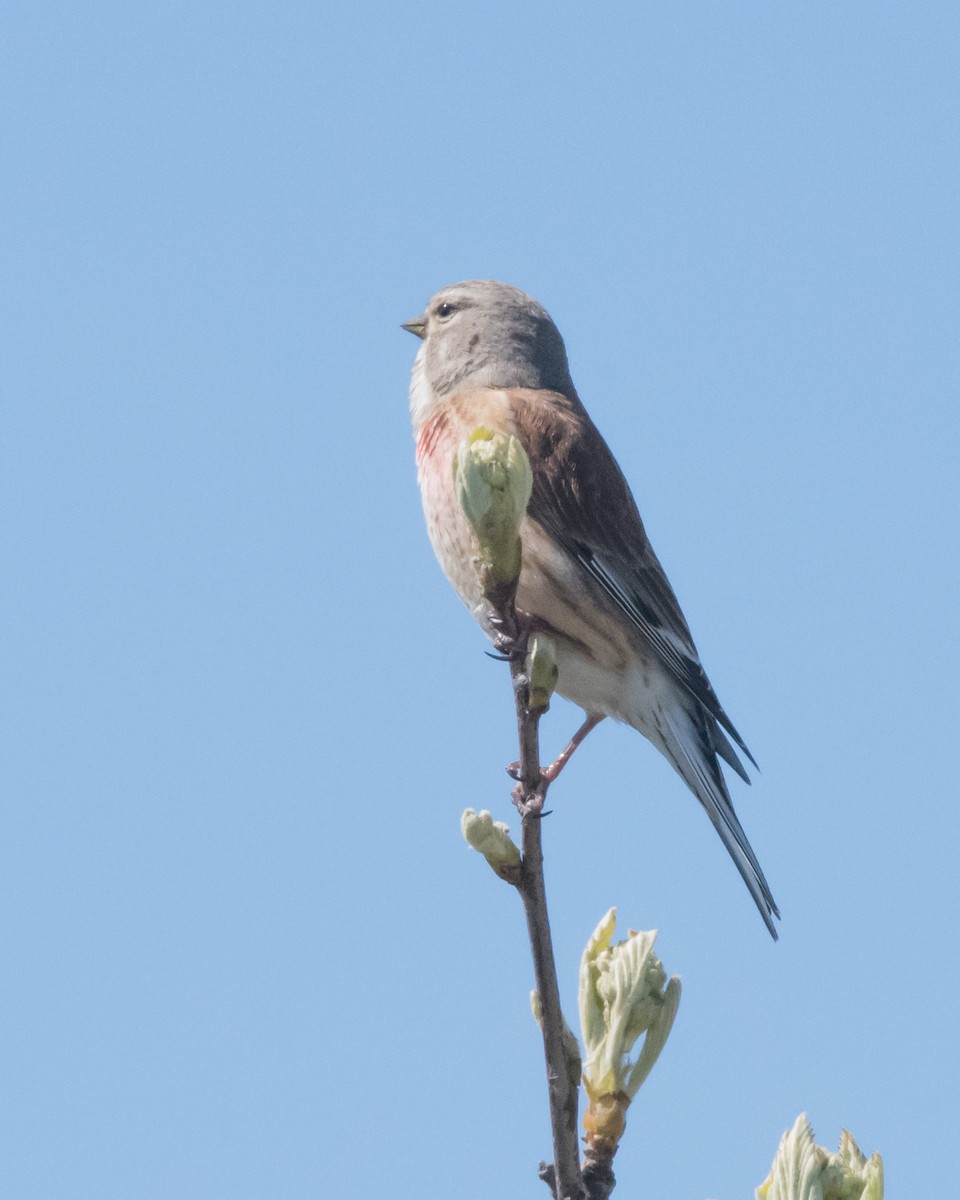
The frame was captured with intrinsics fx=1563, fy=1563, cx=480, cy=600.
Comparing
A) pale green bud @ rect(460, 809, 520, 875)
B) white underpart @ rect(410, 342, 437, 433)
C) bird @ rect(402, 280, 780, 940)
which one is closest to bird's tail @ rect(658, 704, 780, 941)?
bird @ rect(402, 280, 780, 940)

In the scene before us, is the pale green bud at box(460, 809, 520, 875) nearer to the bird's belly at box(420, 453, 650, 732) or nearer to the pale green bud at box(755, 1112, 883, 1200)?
the pale green bud at box(755, 1112, 883, 1200)

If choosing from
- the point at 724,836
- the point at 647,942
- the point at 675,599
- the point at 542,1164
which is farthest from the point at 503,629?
the point at 675,599

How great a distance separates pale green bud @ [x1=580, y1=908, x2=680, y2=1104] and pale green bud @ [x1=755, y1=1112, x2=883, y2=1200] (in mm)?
301

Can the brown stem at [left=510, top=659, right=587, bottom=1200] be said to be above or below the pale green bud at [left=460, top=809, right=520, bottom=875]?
below

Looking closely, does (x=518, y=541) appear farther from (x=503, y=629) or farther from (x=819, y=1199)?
(x=819, y=1199)

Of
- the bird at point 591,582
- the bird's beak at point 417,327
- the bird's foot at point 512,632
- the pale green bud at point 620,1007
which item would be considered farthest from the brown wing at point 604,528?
the pale green bud at point 620,1007

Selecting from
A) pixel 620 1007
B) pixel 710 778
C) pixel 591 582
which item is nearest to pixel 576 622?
pixel 591 582

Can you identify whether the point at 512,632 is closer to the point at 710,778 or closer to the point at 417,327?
the point at 710,778

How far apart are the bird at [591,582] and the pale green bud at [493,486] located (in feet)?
7.03

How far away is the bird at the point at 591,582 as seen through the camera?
178 inches

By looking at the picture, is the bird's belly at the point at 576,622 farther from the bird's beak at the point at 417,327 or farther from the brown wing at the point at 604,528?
the bird's beak at the point at 417,327

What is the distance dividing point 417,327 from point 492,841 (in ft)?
13.8

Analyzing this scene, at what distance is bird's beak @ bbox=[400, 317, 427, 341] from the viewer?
589cm

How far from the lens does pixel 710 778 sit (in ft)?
14.4
